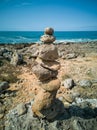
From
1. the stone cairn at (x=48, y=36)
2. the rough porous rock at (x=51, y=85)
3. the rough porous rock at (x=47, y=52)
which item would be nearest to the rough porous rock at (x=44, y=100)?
the rough porous rock at (x=51, y=85)

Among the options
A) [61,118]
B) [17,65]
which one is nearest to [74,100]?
[61,118]

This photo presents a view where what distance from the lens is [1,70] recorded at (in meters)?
12.6

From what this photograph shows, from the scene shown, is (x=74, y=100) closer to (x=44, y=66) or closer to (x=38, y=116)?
(x=38, y=116)

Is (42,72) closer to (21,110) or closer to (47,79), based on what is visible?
(47,79)

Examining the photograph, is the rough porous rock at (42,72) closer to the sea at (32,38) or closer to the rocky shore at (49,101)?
the rocky shore at (49,101)

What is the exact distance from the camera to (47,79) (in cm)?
564

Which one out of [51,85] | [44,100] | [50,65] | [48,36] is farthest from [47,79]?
[48,36]

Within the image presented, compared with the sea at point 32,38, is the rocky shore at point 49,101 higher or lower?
higher

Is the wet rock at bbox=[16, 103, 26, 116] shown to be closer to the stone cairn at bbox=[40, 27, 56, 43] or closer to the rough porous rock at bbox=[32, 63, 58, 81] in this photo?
the rough porous rock at bbox=[32, 63, 58, 81]

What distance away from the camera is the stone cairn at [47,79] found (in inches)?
210

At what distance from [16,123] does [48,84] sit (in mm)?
2022

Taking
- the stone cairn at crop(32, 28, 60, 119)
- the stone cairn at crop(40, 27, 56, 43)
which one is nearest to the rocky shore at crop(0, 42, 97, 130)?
the stone cairn at crop(32, 28, 60, 119)

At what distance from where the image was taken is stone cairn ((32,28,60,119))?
533 cm

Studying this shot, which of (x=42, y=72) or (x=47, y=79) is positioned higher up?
(x=42, y=72)
